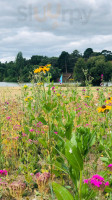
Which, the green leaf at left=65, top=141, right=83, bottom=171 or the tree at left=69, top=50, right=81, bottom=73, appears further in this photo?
the tree at left=69, top=50, right=81, bottom=73

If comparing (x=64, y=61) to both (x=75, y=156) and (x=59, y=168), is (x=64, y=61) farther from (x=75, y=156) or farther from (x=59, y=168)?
(x=75, y=156)

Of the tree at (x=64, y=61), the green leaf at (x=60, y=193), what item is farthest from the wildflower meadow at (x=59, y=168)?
the tree at (x=64, y=61)

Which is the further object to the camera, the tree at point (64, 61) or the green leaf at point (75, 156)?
the tree at point (64, 61)

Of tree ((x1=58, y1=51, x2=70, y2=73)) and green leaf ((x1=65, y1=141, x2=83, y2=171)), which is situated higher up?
tree ((x1=58, y1=51, x2=70, y2=73))

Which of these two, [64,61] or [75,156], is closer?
[75,156]

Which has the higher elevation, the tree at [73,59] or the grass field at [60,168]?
the tree at [73,59]

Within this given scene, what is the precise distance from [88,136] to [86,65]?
41449mm

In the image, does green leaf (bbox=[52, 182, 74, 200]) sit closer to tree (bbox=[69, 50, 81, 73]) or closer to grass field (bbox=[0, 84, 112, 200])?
grass field (bbox=[0, 84, 112, 200])

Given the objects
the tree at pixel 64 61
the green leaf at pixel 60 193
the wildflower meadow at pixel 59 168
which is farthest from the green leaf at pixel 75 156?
the tree at pixel 64 61

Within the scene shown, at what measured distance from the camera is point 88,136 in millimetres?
1881

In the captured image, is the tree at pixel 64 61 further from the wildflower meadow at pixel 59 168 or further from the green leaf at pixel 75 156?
the green leaf at pixel 75 156

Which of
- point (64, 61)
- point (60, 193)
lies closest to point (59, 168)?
point (60, 193)

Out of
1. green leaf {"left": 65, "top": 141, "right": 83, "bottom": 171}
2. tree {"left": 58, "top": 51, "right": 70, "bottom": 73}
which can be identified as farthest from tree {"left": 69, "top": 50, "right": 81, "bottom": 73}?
green leaf {"left": 65, "top": 141, "right": 83, "bottom": 171}

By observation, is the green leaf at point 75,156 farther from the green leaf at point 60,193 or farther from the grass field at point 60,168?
the green leaf at point 60,193
